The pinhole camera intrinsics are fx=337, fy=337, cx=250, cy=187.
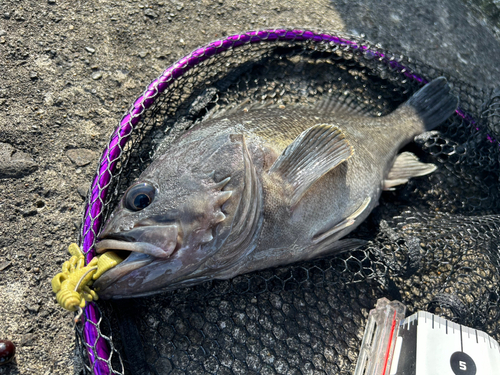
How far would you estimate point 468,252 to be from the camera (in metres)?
2.33

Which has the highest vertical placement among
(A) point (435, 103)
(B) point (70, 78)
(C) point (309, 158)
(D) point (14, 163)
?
(A) point (435, 103)

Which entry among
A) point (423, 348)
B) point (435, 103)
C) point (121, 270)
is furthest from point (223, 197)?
point (435, 103)

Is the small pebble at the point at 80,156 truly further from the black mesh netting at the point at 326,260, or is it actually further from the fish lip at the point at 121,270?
the fish lip at the point at 121,270

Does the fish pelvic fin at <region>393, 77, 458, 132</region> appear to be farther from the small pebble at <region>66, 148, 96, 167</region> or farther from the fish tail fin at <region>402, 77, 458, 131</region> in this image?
the small pebble at <region>66, 148, 96, 167</region>

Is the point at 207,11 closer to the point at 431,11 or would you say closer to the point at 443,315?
the point at 431,11

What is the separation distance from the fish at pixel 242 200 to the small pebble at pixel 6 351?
644mm

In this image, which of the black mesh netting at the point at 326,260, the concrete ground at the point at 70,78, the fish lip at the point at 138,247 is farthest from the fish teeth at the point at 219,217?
the concrete ground at the point at 70,78

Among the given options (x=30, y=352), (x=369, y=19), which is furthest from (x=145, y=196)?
(x=369, y=19)

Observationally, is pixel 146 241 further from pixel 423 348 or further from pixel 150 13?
pixel 150 13

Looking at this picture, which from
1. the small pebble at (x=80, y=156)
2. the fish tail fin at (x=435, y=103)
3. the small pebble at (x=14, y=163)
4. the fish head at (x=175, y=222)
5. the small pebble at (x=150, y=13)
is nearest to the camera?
the fish head at (x=175, y=222)

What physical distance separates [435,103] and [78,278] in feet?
8.89

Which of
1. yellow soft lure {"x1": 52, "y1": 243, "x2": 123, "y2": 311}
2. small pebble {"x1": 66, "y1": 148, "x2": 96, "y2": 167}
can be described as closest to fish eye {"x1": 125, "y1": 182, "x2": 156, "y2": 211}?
yellow soft lure {"x1": 52, "y1": 243, "x2": 123, "y2": 311}

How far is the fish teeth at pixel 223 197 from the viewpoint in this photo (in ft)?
5.49

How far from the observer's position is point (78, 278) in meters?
1.51
